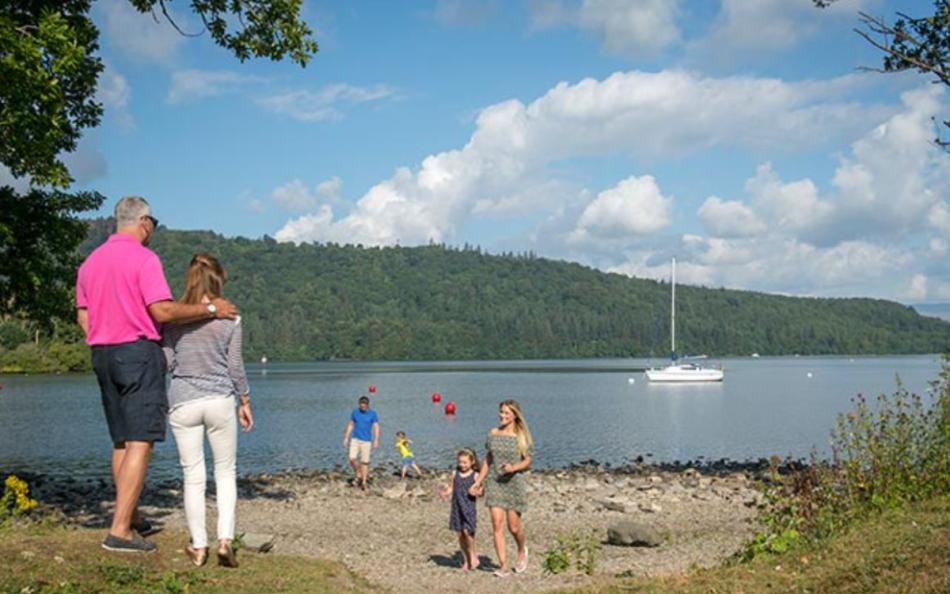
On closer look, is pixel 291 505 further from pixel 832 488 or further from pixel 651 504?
pixel 832 488

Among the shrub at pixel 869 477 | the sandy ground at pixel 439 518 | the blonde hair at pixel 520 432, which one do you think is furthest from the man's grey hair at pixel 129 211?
the shrub at pixel 869 477

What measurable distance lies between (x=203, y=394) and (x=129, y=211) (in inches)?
61.7

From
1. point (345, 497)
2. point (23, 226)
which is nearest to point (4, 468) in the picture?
point (345, 497)

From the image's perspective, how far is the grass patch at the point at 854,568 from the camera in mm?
7230

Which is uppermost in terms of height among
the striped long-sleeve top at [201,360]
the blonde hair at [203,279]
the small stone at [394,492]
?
the blonde hair at [203,279]

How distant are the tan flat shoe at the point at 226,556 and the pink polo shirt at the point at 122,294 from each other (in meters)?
1.76

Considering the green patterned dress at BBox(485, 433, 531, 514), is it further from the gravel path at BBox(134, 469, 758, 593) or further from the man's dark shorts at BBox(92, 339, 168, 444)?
the man's dark shorts at BBox(92, 339, 168, 444)

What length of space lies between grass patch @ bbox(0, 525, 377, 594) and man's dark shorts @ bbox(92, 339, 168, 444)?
0.93m

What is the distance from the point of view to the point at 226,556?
24.2 ft

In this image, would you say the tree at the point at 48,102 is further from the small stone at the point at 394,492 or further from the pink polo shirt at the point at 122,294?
the small stone at the point at 394,492

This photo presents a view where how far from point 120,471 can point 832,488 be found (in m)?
7.98

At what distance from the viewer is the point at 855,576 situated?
7.53 m

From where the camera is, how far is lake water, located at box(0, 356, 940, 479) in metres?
37.7

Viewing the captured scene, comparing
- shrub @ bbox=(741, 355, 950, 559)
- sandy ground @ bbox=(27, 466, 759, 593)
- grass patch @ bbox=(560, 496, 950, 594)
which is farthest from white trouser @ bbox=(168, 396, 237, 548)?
shrub @ bbox=(741, 355, 950, 559)
